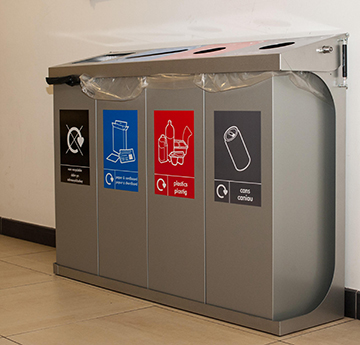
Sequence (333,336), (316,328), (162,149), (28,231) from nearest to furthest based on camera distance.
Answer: (333,336)
(316,328)
(162,149)
(28,231)

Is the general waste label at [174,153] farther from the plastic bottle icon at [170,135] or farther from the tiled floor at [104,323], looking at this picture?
the tiled floor at [104,323]

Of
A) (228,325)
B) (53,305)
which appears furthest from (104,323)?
(228,325)

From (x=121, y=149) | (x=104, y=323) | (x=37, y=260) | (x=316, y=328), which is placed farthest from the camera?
(x=37, y=260)

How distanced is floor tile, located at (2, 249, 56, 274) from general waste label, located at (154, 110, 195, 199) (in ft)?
4.53

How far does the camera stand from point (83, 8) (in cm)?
489

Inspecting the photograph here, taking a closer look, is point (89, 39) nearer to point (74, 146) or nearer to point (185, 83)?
point (74, 146)

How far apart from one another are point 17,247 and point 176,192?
2331mm

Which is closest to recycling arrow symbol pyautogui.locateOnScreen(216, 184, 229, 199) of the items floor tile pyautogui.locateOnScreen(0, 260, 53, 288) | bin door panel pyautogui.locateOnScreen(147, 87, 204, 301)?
bin door panel pyautogui.locateOnScreen(147, 87, 204, 301)

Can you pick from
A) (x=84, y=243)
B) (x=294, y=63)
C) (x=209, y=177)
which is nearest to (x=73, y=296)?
(x=84, y=243)

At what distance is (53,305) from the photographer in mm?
3582

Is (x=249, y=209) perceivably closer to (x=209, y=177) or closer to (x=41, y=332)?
(x=209, y=177)

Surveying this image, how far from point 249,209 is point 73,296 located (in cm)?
134

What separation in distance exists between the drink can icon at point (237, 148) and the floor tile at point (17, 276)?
175cm

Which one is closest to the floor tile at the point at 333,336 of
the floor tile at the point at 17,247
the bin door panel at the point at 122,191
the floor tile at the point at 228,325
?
the floor tile at the point at 228,325
